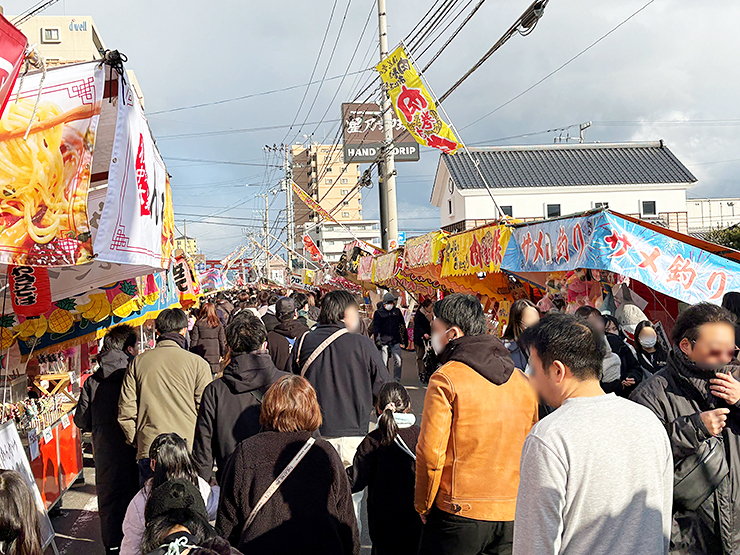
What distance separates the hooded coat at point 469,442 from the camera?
2834 mm

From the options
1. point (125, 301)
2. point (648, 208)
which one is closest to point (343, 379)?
point (125, 301)

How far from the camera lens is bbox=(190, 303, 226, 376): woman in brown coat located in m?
11.2

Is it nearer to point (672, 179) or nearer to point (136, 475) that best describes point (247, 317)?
point (136, 475)

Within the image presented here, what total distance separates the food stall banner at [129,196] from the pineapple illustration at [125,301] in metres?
3.37

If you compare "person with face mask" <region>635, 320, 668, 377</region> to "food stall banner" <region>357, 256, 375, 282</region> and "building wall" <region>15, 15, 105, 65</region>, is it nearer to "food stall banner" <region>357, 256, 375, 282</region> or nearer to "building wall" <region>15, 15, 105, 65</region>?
"food stall banner" <region>357, 256, 375, 282</region>

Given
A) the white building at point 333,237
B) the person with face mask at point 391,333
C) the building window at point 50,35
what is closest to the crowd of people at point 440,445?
the person with face mask at point 391,333

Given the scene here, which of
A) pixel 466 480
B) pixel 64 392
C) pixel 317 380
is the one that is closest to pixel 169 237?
pixel 317 380

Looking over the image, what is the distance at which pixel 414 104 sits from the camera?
10.5 metres

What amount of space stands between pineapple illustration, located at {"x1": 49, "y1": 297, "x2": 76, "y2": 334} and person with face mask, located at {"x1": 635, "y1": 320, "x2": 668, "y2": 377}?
613cm

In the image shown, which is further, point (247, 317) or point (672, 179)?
point (672, 179)

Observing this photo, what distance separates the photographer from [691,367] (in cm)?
262

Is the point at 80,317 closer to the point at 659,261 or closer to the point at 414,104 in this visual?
the point at 414,104

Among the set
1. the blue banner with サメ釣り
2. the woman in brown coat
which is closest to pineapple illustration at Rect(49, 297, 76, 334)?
the woman in brown coat

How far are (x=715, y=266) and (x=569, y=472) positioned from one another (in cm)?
486
